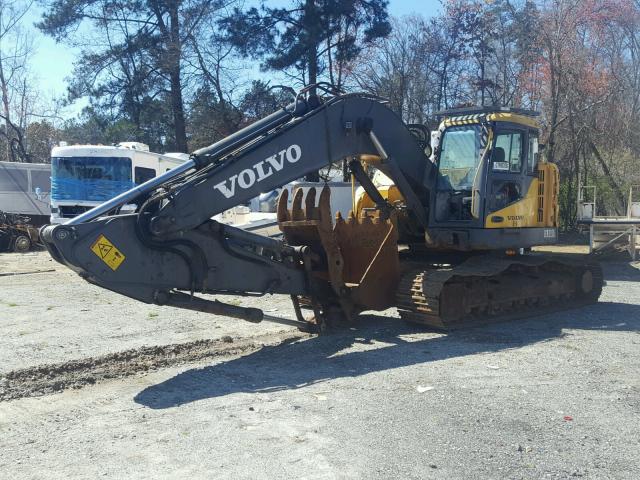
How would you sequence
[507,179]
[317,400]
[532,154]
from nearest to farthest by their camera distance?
[317,400], [507,179], [532,154]

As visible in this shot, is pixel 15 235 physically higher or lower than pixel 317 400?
higher

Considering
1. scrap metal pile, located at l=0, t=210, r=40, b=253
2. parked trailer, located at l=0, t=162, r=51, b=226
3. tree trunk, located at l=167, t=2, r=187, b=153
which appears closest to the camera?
scrap metal pile, located at l=0, t=210, r=40, b=253

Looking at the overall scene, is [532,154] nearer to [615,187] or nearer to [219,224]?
[219,224]

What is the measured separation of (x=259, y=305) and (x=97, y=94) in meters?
23.3

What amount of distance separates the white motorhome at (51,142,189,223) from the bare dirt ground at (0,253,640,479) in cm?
1236

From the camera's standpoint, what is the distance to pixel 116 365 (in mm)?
6941

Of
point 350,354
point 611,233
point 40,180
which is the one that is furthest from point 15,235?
point 611,233

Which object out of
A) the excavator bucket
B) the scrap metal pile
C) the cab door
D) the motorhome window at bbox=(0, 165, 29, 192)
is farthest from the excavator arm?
the motorhome window at bbox=(0, 165, 29, 192)

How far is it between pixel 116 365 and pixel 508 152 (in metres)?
5.84

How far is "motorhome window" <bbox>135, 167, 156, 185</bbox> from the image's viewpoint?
21428mm

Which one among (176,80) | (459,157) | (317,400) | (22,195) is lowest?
(317,400)

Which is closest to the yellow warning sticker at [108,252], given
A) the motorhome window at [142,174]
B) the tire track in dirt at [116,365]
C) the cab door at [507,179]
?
the tire track in dirt at [116,365]

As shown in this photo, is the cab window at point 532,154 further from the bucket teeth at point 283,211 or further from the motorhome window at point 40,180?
the motorhome window at point 40,180

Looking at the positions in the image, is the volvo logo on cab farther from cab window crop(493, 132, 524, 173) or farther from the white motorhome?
the white motorhome
